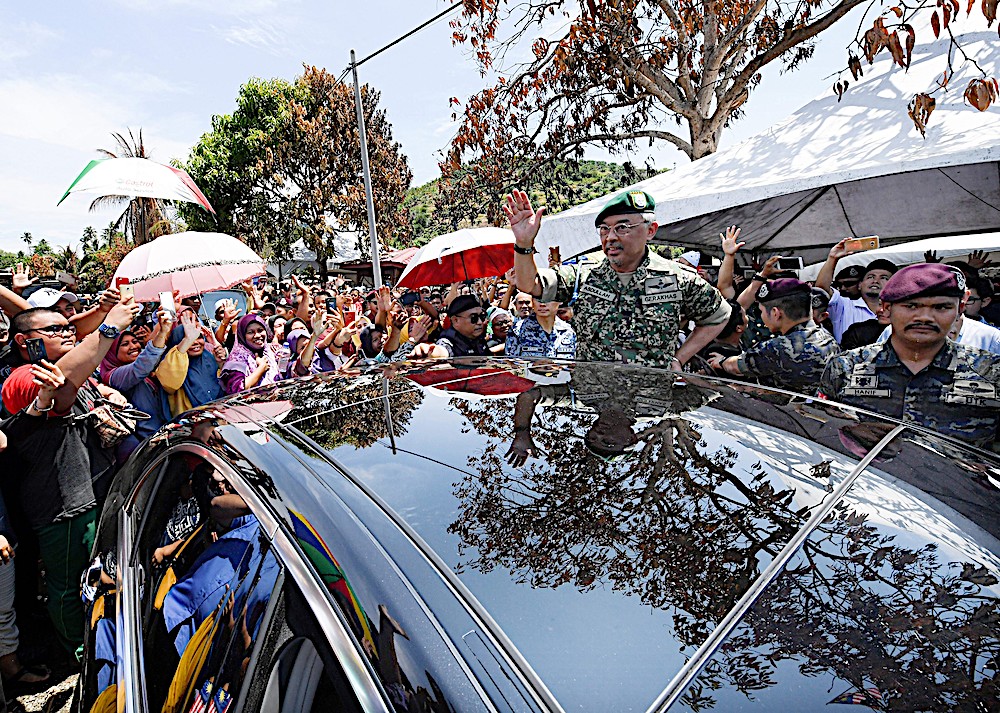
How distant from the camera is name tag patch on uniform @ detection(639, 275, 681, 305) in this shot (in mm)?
3424

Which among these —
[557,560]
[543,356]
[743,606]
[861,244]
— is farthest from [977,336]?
[557,560]

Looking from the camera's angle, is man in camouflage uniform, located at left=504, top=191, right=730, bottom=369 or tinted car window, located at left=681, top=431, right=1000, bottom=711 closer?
tinted car window, located at left=681, top=431, right=1000, bottom=711

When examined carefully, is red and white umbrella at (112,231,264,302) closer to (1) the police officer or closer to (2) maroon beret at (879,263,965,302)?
(1) the police officer

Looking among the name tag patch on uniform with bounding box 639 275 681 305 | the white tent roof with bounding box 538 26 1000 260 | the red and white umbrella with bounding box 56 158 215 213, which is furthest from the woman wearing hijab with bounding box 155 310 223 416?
the white tent roof with bounding box 538 26 1000 260

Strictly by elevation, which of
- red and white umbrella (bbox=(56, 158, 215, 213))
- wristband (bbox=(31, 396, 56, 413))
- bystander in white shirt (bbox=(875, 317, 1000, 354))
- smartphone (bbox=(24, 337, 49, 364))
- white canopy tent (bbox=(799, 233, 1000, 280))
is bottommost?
white canopy tent (bbox=(799, 233, 1000, 280))

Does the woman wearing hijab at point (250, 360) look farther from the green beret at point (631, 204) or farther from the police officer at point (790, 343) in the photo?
the police officer at point (790, 343)

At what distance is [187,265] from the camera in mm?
5277

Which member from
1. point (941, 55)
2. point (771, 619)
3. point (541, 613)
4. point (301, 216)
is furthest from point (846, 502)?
point (301, 216)

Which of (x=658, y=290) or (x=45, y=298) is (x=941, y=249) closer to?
(x=658, y=290)

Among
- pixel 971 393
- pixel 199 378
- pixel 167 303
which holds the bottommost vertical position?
pixel 971 393

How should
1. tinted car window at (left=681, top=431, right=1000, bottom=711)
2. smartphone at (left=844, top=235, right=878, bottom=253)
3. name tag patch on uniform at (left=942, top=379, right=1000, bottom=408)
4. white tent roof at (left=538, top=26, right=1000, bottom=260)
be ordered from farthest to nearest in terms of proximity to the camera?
smartphone at (left=844, top=235, right=878, bottom=253) < white tent roof at (left=538, top=26, right=1000, bottom=260) < name tag patch on uniform at (left=942, top=379, right=1000, bottom=408) < tinted car window at (left=681, top=431, right=1000, bottom=711)

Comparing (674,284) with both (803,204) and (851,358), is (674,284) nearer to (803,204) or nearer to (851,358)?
(851,358)

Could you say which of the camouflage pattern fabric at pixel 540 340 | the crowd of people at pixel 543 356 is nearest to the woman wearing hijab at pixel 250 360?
the crowd of people at pixel 543 356

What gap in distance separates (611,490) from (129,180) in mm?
5526
